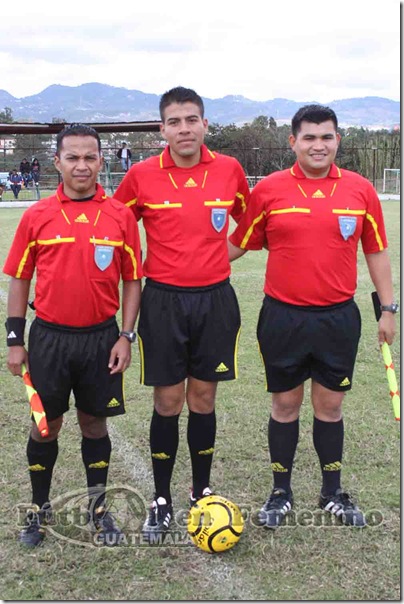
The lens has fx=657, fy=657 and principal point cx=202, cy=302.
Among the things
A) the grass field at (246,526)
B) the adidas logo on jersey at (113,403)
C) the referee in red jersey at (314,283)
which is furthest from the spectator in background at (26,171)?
the adidas logo on jersey at (113,403)

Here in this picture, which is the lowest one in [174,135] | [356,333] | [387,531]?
[387,531]

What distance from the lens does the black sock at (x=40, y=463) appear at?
11.2ft

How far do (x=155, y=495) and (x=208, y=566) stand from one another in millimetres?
567

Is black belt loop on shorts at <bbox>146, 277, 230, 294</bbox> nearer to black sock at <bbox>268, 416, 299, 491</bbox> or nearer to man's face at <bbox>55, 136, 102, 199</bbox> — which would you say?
man's face at <bbox>55, 136, 102, 199</bbox>

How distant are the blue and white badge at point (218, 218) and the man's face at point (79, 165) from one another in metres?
0.62

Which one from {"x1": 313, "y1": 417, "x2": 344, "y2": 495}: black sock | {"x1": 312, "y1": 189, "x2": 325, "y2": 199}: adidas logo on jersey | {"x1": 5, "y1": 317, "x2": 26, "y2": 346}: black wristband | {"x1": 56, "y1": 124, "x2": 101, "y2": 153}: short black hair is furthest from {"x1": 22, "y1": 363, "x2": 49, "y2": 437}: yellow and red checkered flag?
{"x1": 312, "y1": 189, "x2": 325, "y2": 199}: adidas logo on jersey

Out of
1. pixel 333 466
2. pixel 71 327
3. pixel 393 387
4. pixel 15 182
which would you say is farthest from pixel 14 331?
pixel 15 182

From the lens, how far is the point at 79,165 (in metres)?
3.14

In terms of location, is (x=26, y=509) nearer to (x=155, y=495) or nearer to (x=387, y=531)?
(x=155, y=495)

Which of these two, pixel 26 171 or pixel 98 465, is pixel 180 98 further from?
pixel 26 171

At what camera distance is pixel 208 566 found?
126 inches

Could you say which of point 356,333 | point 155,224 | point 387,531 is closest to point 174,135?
point 155,224

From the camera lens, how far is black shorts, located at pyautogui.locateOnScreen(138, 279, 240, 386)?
335 centimetres

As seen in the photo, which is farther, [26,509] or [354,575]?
[26,509]
